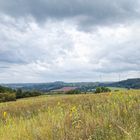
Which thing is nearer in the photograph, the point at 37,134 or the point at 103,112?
the point at 37,134

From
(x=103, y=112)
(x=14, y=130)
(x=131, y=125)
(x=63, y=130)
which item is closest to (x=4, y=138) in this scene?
(x=14, y=130)

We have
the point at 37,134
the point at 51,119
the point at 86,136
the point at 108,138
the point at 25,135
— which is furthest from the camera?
the point at 51,119

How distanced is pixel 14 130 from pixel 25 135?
52 cm

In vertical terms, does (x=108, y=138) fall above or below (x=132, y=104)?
below

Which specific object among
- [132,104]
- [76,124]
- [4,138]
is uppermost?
[132,104]

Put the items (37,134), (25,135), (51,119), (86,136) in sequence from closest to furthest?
(86,136) → (37,134) → (25,135) → (51,119)

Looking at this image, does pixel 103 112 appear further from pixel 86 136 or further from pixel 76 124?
pixel 86 136

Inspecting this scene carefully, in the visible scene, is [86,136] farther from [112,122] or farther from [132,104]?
[132,104]

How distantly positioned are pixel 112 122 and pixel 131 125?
0.36m

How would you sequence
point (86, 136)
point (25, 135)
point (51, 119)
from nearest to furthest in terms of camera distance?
point (86, 136) < point (25, 135) < point (51, 119)

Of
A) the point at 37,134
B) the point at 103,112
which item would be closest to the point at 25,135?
the point at 37,134

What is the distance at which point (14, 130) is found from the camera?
221 inches

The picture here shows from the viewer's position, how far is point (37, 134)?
486cm

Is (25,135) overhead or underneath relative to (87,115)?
underneath
